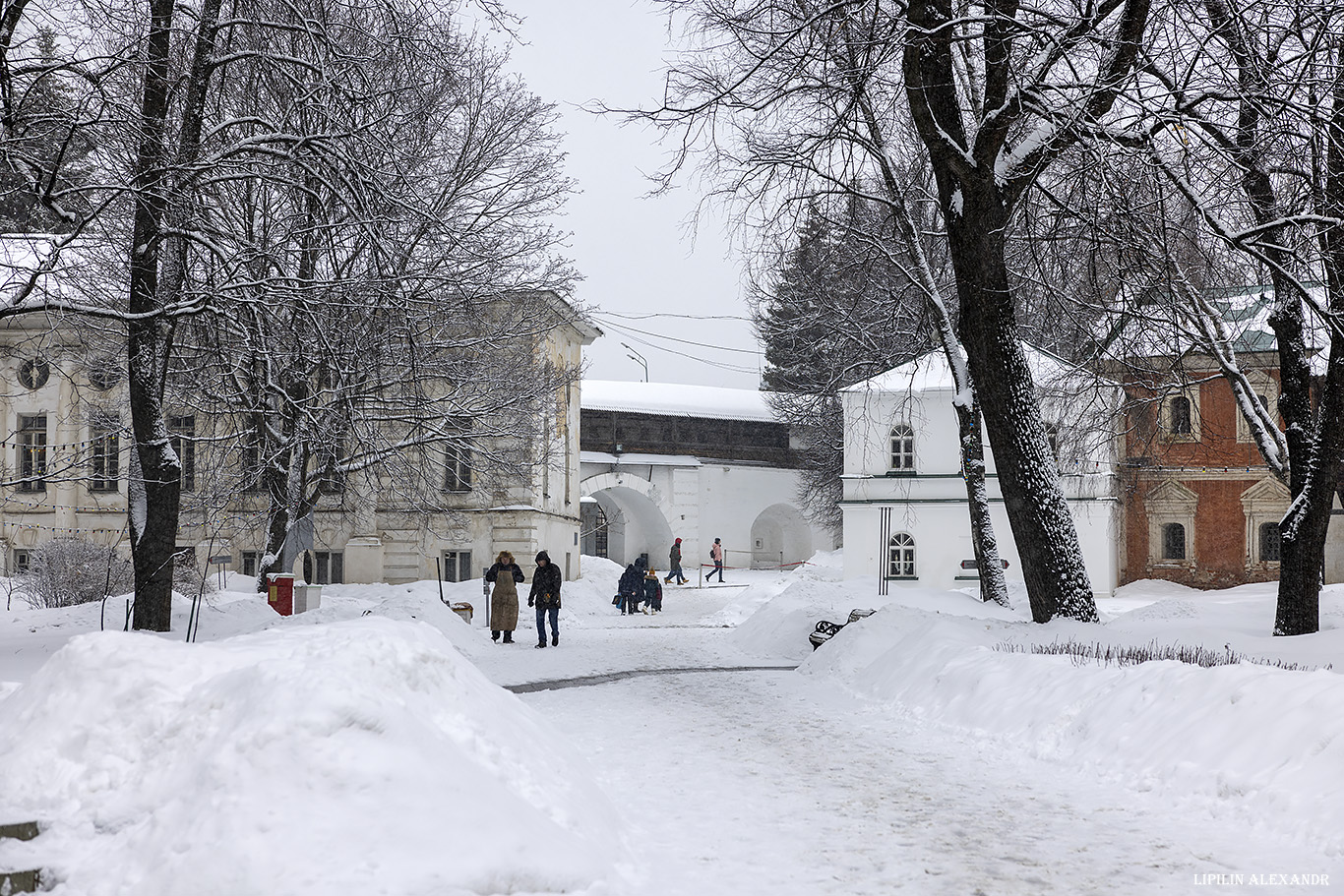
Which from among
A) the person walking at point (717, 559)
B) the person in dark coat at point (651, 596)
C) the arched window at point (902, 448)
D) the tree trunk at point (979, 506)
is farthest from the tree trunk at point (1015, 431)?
the person walking at point (717, 559)

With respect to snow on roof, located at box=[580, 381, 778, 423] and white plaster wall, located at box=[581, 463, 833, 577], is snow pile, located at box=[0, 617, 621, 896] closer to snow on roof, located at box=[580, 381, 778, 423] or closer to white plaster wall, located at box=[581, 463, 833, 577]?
white plaster wall, located at box=[581, 463, 833, 577]

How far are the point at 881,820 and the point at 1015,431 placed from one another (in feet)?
23.6

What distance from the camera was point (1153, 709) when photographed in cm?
768

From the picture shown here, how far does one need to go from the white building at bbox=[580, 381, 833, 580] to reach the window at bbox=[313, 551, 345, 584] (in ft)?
46.4

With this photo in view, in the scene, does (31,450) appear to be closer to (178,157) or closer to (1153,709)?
(178,157)

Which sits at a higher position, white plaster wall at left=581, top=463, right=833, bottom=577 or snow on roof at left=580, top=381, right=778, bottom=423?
snow on roof at left=580, top=381, right=778, bottom=423

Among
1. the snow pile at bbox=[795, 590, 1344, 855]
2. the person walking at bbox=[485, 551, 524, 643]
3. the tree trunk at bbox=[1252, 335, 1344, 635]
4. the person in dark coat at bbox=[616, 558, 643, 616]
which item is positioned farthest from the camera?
the person in dark coat at bbox=[616, 558, 643, 616]

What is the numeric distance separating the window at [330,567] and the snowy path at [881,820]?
24.6 m

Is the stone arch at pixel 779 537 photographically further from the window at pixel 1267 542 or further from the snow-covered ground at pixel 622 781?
the snow-covered ground at pixel 622 781

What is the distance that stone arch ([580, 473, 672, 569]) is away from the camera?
154ft

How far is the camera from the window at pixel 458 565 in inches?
1345

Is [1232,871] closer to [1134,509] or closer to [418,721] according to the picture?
[418,721]

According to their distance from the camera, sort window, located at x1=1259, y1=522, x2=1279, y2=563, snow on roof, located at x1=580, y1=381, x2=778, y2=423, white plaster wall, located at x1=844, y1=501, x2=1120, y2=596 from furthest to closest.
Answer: snow on roof, located at x1=580, y1=381, x2=778, y2=423, window, located at x1=1259, y1=522, x2=1279, y2=563, white plaster wall, located at x1=844, y1=501, x2=1120, y2=596

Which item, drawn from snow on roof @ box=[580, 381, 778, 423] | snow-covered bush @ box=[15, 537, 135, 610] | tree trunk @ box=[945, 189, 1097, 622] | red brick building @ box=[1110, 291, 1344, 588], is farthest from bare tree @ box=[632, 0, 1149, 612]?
snow on roof @ box=[580, 381, 778, 423]
